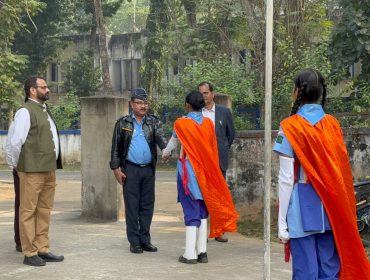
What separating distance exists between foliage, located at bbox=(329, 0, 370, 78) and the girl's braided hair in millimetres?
5773

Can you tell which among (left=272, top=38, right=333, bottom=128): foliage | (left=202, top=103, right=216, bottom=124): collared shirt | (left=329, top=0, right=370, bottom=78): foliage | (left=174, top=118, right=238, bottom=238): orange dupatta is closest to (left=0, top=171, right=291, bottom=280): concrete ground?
(left=174, top=118, right=238, bottom=238): orange dupatta

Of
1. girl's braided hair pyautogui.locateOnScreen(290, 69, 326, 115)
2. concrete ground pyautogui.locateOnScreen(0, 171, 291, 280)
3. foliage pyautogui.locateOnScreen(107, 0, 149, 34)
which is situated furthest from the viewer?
foliage pyautogui.locateOnScreen(107, 0, 149, 34)

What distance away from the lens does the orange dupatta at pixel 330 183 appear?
4422 millimetres

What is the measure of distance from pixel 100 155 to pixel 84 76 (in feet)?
88.8

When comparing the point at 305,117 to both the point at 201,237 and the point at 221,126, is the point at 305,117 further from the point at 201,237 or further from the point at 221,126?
the point at 221,126

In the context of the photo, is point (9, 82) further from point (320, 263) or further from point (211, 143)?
point (320, 263)

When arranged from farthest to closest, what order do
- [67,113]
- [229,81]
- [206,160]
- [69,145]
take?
→ [67,113] < [69,145] < [229,81] < [206,160]

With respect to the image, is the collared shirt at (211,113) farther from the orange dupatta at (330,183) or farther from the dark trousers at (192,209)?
the orange dupatta at (330,183)

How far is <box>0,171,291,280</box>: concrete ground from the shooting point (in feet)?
21.3

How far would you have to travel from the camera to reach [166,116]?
30.1 metres

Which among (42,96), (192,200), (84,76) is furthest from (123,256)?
(84,76)

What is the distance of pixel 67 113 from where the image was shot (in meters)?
33.8

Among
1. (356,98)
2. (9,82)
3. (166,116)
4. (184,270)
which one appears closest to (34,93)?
(184,270)

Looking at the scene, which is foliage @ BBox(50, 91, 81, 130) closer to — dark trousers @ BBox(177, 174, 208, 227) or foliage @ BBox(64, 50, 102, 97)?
foliage @ BBox(64, 50, 102, 97)
